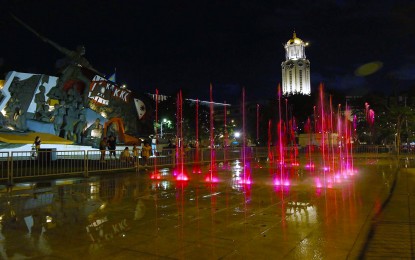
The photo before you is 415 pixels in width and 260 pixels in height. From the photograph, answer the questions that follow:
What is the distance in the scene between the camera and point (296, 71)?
447 feet

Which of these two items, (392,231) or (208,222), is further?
(208,222)

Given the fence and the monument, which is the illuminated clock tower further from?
the fence

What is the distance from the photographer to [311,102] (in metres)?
72.2

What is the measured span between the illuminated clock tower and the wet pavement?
126528 millimetres

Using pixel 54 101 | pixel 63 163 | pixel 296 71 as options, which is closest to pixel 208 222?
pixel 63 163

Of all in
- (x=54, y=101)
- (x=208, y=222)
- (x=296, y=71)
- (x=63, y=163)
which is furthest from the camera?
(x=296, y=71)

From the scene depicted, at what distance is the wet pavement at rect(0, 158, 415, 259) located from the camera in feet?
18.8

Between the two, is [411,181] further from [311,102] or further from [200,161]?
[311,102]

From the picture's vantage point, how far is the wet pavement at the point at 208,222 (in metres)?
5.73

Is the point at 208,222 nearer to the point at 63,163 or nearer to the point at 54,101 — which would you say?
the point at 63,163

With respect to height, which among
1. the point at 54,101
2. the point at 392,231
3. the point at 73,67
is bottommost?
the point at 392,231

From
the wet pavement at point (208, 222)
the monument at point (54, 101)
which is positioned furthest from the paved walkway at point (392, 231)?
the monument at point (54, 101)

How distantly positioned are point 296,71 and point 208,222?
441 feet

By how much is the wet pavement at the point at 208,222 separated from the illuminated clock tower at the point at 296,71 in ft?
415
